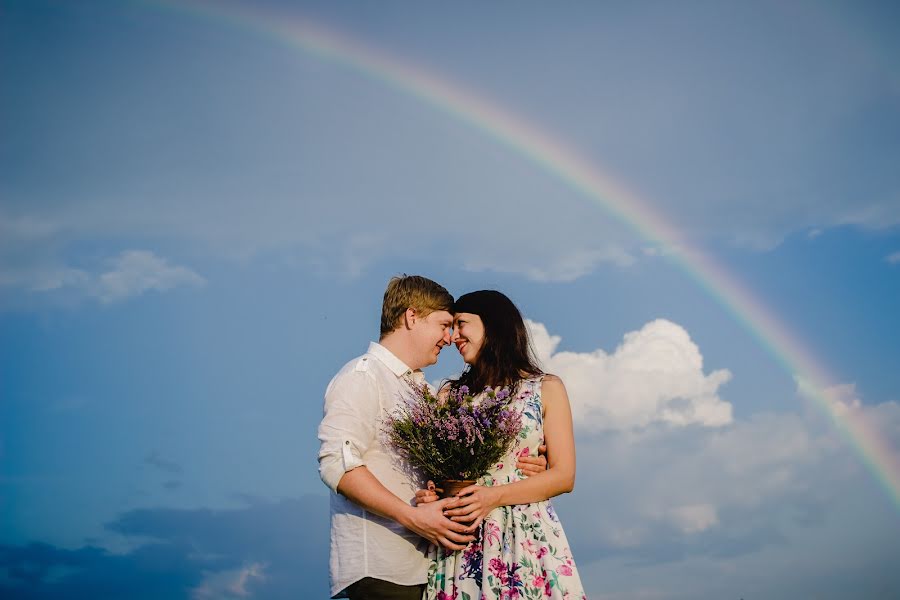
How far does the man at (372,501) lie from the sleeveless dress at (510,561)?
0.49 ft

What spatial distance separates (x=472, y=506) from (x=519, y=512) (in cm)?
47

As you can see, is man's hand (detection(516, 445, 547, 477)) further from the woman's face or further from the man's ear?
the man's ear

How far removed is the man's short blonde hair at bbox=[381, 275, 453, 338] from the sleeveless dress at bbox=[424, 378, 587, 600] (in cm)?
125

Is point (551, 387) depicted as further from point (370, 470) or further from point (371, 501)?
point (371, 501)

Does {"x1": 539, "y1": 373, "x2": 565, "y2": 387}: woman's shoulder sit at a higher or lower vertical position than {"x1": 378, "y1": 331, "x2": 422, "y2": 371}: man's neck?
lower

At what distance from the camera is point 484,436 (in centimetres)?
492

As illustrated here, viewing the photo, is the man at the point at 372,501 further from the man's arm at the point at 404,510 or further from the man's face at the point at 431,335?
the man's face at the point at 431,335

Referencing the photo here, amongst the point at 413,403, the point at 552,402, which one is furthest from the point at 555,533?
the point at 413,403

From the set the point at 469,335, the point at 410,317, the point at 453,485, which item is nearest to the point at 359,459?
the point at 453,485

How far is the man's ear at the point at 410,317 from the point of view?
19.2 ft

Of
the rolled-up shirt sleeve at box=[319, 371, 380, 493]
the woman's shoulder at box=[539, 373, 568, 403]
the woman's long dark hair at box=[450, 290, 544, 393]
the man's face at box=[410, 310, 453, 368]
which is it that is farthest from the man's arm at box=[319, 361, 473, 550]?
the woman's shoulder at box=[539, 373, 568, 403]

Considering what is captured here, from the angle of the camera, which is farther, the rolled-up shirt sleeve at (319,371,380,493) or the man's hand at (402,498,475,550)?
the rolled-up shirt sleeve at (319,371,380,493)

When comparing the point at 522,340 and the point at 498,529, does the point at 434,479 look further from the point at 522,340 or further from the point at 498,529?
the point at 522,340

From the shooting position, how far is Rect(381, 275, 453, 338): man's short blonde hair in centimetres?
588
